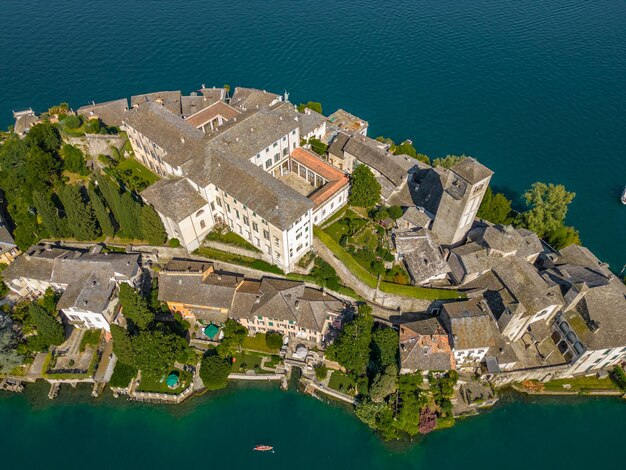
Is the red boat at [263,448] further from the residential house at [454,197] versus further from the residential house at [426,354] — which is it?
the residential house at [454,197]

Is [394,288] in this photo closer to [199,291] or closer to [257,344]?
[257,344]

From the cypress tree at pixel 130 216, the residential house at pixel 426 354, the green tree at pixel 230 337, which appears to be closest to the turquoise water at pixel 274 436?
the green tree at pixel 230 337

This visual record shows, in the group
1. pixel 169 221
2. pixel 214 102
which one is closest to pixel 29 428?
pixel 169 221

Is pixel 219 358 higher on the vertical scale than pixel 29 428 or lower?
higher

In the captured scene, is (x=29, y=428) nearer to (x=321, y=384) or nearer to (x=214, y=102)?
(x=321, y=384)

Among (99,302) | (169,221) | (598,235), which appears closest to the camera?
(99,302)
